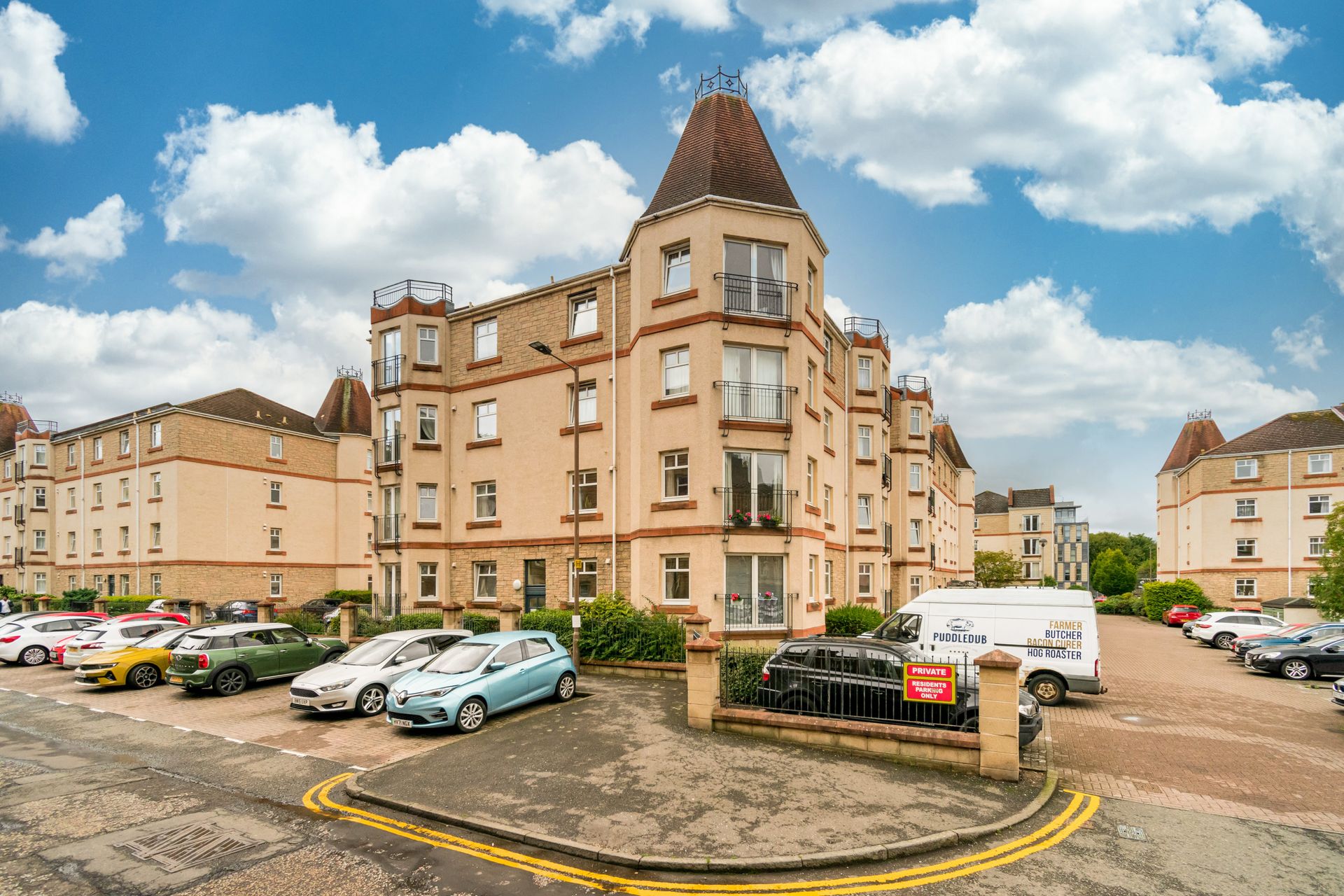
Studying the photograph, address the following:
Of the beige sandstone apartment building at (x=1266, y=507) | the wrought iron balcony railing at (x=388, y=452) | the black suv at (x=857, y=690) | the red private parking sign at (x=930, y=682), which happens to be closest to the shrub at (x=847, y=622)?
the black suv at (x=857, y=690)

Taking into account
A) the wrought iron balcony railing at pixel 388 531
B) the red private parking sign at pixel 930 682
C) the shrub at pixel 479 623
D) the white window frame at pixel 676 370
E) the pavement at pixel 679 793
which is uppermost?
the white window frame at pixel 676 370

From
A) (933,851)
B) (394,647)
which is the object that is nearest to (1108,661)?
(933,851)

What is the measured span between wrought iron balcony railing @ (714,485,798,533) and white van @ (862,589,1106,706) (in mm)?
4720

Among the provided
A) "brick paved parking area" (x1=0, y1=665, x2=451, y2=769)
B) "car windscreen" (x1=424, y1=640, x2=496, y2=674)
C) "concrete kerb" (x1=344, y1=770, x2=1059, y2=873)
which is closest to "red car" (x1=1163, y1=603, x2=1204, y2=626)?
"concrete kerb" (x1=344, y1=770, x2=1059, y2=873)

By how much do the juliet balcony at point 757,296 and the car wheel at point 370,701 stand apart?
1324cm

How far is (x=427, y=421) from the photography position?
28531mm

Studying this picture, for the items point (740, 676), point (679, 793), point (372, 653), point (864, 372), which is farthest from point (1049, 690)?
point (864, 372)

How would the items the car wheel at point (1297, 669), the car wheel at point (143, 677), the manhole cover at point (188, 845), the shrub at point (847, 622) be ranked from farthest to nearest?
the shrub at point (847, 622) < the car wheel at point (1297, 669) < the car wheel at point (143, 677) < the manhole cover at point (188, 845)

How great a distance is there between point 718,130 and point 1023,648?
1778 centimetres

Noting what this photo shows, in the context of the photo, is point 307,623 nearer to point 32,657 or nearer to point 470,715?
point 32,657

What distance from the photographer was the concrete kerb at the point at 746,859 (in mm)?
7672

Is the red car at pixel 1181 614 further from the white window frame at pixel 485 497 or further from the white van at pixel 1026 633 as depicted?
the white window frame at pixel 485 497

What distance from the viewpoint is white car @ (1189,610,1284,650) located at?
29705 millimetres

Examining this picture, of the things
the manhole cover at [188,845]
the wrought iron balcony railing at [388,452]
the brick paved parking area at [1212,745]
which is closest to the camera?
the manhole cover at [188,845]
